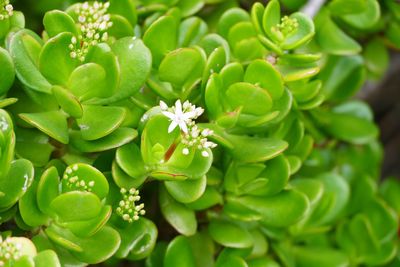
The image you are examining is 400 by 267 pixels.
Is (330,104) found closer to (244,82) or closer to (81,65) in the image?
(244,82)

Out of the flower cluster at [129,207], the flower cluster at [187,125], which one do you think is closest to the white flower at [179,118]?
the flower cluster at [187,125]

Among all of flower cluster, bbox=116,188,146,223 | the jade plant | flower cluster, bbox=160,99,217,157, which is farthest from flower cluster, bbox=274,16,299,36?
flower cluster, bbox=116,188,146,223

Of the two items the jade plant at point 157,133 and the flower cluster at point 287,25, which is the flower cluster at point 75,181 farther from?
the flower cluster at point 287,25

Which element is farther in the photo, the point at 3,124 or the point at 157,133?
the point at 157,133

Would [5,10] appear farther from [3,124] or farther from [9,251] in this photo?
[9,251]

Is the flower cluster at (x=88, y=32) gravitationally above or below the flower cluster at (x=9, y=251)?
above

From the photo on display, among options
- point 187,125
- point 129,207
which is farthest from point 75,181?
point 187,125

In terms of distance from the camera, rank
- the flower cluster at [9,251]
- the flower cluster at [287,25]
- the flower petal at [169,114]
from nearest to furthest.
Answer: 1. the flower cluster at [9,251]
2. the flower petal at [169,114]
3. the flower cluster at [287,25]

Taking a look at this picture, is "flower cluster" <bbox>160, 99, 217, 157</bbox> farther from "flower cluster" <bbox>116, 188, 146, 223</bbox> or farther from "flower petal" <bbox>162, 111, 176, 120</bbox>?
"flower cluster" <bbox>116, 188, 146, 223</bbox>
